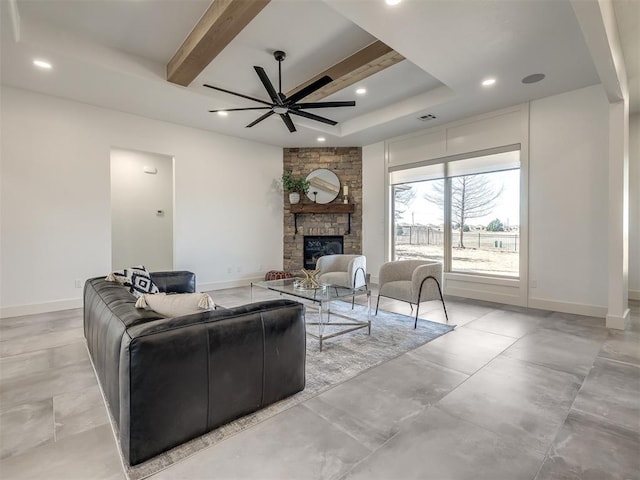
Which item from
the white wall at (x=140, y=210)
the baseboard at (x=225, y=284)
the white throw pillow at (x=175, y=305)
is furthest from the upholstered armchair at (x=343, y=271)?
the white wall at (x=140, y=210)

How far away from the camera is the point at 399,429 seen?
67.9 inches

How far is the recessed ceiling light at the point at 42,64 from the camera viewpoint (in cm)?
332

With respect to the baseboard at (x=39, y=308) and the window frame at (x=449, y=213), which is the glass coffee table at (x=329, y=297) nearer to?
the window frame at (x=449, y=213)

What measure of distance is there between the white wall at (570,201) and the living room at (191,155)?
1 centimetres

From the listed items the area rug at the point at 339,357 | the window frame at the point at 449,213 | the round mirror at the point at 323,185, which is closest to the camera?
the area rug at the point at 339,357

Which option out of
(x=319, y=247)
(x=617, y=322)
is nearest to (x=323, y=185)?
(x=319, y=247)

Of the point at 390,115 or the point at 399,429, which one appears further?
the point at 390,115

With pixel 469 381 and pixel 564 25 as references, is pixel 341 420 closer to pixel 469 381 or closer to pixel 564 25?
pixel 469 381

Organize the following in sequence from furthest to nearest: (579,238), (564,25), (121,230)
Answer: (121,230), (579,238), (564,25)

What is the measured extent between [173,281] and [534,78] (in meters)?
4.95

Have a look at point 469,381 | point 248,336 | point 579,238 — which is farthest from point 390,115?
point 248,336

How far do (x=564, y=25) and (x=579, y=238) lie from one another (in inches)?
103

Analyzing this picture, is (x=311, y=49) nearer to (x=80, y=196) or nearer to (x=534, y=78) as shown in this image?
(x=534, y=78)

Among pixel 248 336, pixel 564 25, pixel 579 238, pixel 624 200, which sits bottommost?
pixel 248 336
